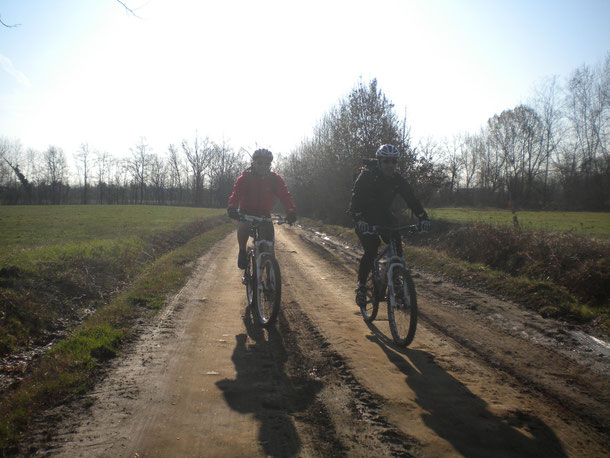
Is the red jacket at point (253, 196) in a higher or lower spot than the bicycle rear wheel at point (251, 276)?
higher

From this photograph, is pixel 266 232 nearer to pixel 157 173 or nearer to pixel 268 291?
pixel 268 291

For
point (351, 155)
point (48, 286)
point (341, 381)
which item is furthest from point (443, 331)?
point (351, 155)

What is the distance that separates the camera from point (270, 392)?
10.9 feet

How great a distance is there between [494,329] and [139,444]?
4.54 m

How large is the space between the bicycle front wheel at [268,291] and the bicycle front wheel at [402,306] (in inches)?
56.7

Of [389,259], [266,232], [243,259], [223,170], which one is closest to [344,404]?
[389,259]

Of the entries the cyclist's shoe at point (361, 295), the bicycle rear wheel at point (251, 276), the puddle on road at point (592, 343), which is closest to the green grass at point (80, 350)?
the bicycle rear wheel at point (251, 276)

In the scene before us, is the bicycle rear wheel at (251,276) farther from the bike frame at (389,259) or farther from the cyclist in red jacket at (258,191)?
the bike frame at (389,259)

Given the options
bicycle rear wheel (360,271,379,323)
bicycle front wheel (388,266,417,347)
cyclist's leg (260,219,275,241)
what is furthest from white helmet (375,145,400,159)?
cyclist's leg (260,219,275,241)

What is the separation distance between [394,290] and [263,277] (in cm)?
186

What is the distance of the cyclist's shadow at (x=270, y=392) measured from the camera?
2.64 metres

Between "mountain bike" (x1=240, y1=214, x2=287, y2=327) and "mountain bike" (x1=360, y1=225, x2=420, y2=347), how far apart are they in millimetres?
1281

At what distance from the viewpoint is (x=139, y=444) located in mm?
2541

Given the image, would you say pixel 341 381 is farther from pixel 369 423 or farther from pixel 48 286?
pixel 48 286
